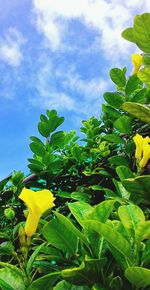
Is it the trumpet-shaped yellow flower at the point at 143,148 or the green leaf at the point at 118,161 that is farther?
the green leaf at the point at 118,161

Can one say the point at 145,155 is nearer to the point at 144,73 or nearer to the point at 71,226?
the point at 144,73

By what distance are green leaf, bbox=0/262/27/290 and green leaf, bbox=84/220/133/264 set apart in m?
0.33

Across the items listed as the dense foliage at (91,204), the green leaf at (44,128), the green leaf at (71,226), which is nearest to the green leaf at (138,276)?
the dense foliage at (91,204)

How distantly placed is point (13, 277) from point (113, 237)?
14.0 inches

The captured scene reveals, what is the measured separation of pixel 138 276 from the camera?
0.85 meters

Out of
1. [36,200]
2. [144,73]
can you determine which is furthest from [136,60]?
[36,200]

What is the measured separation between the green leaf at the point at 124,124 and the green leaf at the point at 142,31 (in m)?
0.37

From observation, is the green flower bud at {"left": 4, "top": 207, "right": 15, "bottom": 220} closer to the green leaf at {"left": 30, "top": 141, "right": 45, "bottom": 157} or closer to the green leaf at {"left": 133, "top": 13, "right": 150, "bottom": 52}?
the green leaf at {"left": 30, "top": 141, "right": 45, "bottom": 157}

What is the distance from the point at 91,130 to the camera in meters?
2.02

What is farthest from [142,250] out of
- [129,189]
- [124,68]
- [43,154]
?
[124,68]

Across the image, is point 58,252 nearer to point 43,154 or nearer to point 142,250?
point 142,250

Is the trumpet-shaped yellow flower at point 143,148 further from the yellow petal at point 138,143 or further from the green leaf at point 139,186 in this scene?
the green leaf at point 139,186

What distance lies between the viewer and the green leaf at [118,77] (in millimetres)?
1903

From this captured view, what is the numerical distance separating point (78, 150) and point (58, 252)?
2.70 ft
